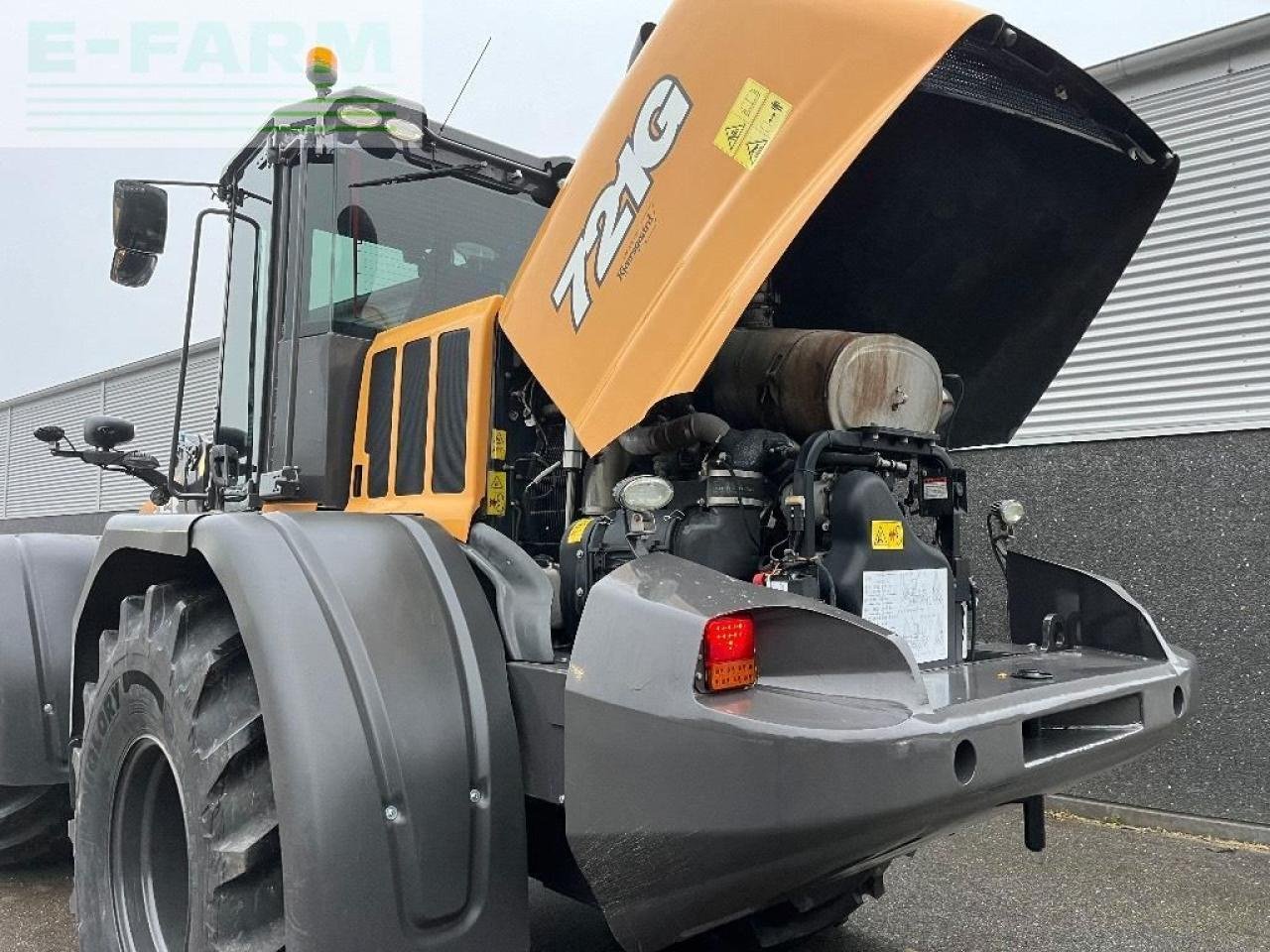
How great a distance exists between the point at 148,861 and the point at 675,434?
194cm

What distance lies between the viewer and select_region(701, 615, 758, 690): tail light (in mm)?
1955

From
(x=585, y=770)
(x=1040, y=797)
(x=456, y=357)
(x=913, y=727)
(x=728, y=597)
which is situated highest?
(x=456, y=357)

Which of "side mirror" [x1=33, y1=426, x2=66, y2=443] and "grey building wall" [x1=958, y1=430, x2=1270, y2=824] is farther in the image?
"grey building wall" [x1=958, y1=430, x2=1270, y2=824]

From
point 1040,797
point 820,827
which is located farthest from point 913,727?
point 1040,797

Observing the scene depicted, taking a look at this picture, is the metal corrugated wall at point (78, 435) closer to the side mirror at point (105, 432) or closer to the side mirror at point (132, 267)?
the side mirror at point (132, 267)

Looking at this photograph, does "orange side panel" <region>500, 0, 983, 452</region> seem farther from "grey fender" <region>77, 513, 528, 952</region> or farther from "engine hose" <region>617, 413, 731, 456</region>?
"grey fender" <region>77, 513, 528, 952</region>

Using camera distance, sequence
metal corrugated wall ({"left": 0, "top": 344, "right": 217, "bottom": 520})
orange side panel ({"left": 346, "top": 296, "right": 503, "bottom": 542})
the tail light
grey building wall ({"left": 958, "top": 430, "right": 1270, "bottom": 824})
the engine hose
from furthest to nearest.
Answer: metal corrugated wall ({"left": 0, "top": 344, "right": 217, "bottom": 520}) → grey building wall ({"left": 958, "top": 430, "right": 1270, "bottom": 824}) → orange side panel ({"left": 346, "top": 296, "right": 503, "bottom": 542}) → the engine hose → the tail light

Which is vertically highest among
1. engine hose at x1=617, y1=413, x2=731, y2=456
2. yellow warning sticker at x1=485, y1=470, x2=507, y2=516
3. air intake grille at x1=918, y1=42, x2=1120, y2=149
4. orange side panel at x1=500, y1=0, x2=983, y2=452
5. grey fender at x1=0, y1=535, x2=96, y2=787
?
air intake grille at x1=918, y1=42, x2=1120, y2=149

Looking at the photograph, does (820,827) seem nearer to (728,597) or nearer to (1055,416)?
(728,597)

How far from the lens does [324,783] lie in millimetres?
2156

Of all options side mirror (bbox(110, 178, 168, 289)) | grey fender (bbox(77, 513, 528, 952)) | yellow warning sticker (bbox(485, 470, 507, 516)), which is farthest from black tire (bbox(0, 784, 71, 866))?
yellow warning sticker (bbox(485, 470, 507, 516))

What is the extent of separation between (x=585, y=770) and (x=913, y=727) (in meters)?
0.63

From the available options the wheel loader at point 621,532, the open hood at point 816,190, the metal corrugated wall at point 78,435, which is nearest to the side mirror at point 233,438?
the wheel loader at point 621,532

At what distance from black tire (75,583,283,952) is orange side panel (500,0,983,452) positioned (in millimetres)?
1046
